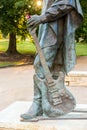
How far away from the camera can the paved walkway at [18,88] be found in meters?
10.1

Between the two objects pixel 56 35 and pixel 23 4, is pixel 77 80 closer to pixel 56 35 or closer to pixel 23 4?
pixel 56 35

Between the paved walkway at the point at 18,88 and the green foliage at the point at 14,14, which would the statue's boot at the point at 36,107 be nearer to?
the paved walkway at the point at 18,88

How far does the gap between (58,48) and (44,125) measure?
1.09 meters

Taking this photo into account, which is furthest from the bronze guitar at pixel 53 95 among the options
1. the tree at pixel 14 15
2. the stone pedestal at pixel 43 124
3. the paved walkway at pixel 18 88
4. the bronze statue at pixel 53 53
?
the tree at pixel 14 15

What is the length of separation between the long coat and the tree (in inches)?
550

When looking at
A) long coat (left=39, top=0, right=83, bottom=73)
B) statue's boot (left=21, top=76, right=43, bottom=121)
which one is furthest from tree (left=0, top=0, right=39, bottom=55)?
statue's boot (left=21, top=76, right=43, bottom=121)

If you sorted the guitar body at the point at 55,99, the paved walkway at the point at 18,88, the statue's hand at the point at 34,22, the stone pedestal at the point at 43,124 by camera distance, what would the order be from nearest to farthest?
the stone pedestal at the point at 43,124, the statue's hand at the point at 34,22, the guitar body at the point at 55,99, the paved walkway at the point at 18,88

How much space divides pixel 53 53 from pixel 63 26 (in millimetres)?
392

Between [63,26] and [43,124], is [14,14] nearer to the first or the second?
[63,26]

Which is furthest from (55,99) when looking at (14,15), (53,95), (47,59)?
(14,15)

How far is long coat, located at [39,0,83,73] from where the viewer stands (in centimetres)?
548

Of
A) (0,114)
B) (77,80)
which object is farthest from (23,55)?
(0,114)

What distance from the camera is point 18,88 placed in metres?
12.1

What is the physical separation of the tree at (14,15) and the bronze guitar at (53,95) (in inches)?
557
